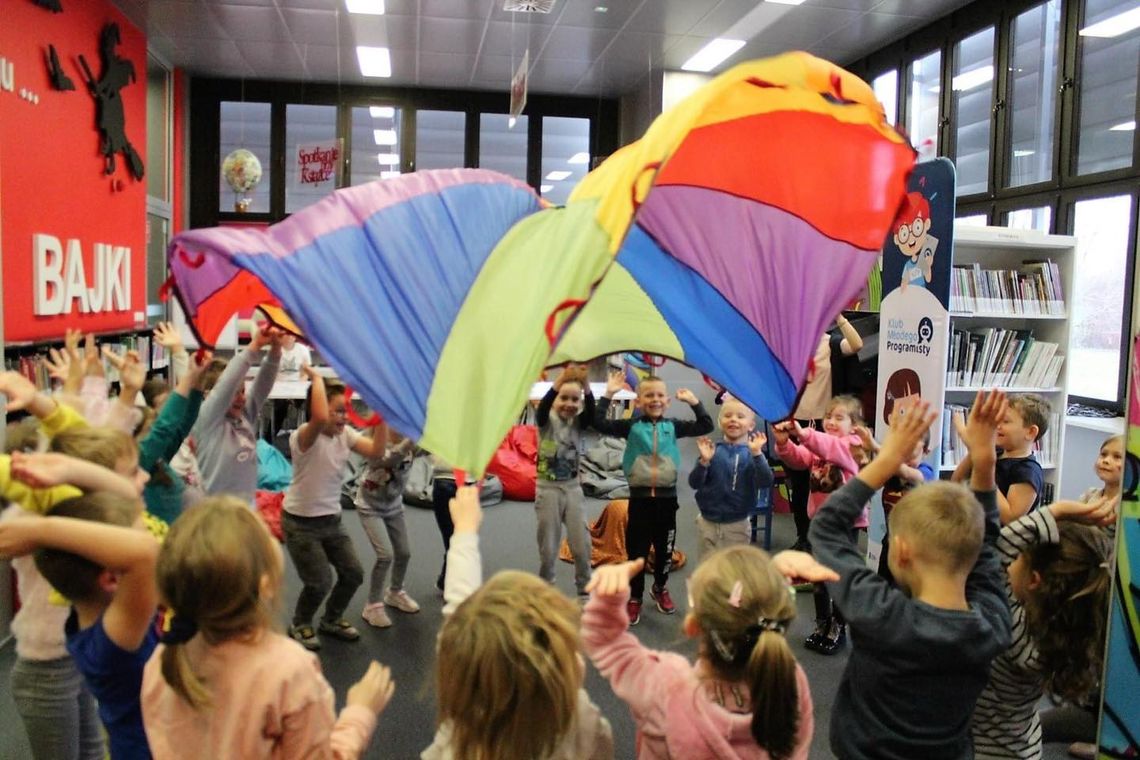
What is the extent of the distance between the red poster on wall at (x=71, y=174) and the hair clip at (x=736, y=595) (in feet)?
13.6

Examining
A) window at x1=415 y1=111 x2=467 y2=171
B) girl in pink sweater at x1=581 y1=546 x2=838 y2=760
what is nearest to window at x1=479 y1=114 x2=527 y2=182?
window at x1=415 y1=111 x2=467 y2=171

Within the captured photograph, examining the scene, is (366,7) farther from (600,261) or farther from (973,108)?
(600,261)

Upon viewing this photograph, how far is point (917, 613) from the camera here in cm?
156

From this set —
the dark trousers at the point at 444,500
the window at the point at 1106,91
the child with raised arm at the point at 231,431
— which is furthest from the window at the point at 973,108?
the child with raised arm at the point at 231,431

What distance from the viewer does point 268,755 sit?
4.37 feet

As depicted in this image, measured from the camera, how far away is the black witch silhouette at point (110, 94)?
18.9ft

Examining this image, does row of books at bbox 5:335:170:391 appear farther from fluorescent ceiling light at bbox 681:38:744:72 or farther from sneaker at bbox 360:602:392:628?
fluorescent ceiling light at bbox 681:38:744:72

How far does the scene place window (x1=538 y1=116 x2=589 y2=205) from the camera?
32.2 feet

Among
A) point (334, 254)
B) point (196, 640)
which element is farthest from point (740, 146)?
point (196, 640)

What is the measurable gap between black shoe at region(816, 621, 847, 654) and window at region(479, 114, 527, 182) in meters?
7.10

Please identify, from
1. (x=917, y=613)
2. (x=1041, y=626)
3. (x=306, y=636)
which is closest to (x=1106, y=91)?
(x=1041, y=626)

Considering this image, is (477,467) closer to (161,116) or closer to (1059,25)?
(1059,25)

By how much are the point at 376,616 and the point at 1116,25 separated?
520 cm

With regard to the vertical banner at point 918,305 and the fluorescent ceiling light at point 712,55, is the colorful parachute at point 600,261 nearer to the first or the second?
the vertical banner at point 918,305
